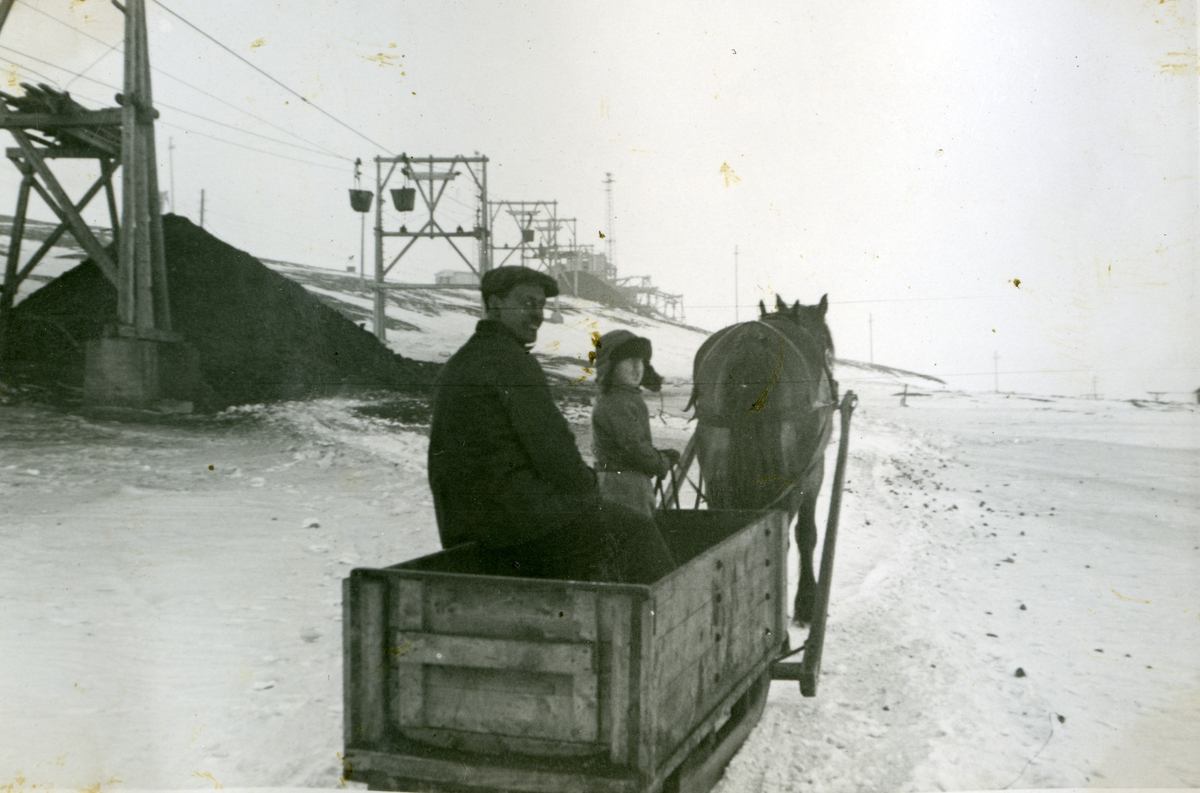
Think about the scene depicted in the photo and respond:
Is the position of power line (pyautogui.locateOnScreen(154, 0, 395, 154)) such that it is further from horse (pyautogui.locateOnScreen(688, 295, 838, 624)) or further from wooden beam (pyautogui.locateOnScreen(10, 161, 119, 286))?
horse (pyautogui.locateOnScreen(688, 295, 838, 624))

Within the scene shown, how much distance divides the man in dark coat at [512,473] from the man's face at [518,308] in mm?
87

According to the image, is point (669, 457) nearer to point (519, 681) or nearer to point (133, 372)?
point (519, 681)

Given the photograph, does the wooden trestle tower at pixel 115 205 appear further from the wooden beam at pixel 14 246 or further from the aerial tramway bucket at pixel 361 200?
the aerial tramway bucket at pixel 361 200

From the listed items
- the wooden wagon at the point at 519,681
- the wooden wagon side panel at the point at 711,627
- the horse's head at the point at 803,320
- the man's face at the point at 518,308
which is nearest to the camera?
the wooden wagon at the point at 519,681

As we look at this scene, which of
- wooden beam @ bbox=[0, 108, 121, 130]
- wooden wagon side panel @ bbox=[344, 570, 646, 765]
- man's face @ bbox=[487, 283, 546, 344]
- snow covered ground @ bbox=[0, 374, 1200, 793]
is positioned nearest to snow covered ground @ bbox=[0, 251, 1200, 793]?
snow covered ground @ bbox=[0, 374, 1200, 793]

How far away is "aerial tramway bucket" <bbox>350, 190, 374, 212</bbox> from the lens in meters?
5.35

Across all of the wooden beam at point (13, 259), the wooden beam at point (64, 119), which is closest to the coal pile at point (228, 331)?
the wooden beam at point (13, 259)

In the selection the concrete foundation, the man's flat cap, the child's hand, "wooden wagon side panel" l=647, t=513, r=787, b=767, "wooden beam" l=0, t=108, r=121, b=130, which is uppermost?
"wooden beam" l=0, t=108, r=121, b=130

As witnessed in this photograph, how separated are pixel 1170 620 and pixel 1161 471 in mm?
8047

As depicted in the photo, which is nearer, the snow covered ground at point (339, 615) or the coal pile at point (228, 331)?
the snow covered ground at point (339, 615)

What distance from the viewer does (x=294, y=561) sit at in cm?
591

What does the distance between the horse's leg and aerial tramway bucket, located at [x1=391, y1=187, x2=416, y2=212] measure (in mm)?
2974

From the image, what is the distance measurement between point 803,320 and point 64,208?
4.32 meters

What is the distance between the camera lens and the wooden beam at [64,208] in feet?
15.7
